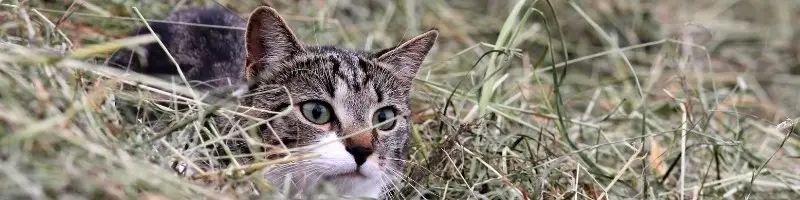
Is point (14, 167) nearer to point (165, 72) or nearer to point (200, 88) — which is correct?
point (200, 88)

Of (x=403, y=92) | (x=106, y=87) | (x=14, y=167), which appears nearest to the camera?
(x=14, y=167)

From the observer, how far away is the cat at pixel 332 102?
2760 millimetres

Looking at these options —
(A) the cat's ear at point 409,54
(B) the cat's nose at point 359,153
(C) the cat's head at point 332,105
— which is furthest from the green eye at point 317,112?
(A) the cat's ear at point 409,54

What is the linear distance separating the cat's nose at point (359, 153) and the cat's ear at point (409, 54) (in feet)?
1.55

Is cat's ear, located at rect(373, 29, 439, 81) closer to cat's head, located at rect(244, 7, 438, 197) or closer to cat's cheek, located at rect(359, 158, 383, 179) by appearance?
cat's head, located at rect(244, 7, 438, 197)

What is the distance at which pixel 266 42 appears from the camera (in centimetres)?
298

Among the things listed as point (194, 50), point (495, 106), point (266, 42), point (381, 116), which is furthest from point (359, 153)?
point (194, 50)

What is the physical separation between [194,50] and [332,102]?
3.31ft

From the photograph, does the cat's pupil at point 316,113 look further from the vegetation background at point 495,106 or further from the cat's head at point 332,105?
the vegetation background at point 495,106

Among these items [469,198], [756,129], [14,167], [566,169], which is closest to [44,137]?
[14,167]

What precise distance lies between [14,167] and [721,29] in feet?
15.9

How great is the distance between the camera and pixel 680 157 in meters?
3.66

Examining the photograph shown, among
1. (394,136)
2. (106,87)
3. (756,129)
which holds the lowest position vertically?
(756,129)

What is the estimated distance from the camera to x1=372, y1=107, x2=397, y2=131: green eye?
3030 millimetres
